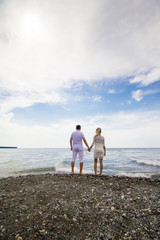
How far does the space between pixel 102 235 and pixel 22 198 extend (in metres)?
3.62

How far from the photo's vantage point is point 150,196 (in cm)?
569

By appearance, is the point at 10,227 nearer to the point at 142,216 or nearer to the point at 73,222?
the point at 73,222

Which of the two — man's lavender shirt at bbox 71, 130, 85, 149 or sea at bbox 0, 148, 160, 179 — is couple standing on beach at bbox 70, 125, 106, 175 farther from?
sea at bbox 0, 148, 160, 179

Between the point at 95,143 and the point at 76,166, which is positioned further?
the point at 76,166

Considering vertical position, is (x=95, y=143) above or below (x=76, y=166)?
above

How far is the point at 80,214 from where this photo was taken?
14.1 ft

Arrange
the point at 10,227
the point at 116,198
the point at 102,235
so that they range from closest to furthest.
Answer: the point at 102,235, the point at 10,227, the point at 116,198

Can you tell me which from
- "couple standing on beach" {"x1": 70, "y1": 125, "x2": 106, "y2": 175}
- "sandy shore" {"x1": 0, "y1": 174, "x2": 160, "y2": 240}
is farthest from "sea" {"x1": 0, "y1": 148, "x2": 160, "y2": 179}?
"sandy shore" {"x1": 0, "y1": 174, "x2": 160, "y2": 240}

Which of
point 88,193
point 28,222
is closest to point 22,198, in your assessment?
point 28,222

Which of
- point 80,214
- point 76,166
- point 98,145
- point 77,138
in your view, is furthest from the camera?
point 76,166

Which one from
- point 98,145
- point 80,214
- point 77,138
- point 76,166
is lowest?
point 76,166

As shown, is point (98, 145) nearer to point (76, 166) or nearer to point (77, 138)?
point (77, 138)

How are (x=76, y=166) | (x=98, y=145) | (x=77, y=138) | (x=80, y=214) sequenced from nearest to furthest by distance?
1. (x=80, y=214)
2. (x=98, y=145)
3. (x=77, y=138)
4. (x=76, y=166)

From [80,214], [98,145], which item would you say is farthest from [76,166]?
[80,214]
